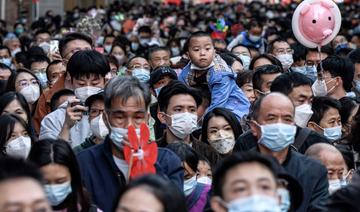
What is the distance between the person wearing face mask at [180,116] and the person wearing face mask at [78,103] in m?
0.64

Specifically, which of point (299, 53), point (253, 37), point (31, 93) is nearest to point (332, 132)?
point (31, 93)

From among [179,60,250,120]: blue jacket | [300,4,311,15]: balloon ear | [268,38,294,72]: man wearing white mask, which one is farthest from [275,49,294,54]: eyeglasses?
[179,60,250,120]: blue jacket

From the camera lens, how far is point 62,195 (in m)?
6.05

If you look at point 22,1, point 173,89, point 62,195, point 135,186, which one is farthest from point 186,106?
point 22,1

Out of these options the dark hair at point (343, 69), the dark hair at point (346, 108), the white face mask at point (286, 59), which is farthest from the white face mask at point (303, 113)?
the white face mask at point (286, 59)

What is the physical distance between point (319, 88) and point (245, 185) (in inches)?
214

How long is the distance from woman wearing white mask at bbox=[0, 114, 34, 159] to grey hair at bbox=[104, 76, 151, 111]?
1.26m

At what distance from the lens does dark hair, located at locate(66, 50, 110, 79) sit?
877 cm

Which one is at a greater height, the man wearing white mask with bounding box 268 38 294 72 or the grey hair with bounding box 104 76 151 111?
the man wearing white mask with bounding box 268 38 294 72

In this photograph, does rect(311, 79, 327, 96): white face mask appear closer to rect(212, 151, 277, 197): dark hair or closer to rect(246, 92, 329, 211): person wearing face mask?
rect(246, 92, 329, 211): person wearing face mask

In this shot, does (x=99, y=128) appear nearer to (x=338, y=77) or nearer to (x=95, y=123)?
(x=95, y=123)

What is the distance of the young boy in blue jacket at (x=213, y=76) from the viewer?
1020 cm

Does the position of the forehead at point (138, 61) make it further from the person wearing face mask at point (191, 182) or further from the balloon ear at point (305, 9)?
the person wearing face mask at point (191, 182)

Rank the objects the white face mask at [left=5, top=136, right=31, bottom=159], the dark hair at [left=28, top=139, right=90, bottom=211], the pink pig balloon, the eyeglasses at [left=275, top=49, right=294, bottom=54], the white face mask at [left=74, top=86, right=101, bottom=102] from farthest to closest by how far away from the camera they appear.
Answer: the eyeglasses at [left=275, top=49, right=294, bottom=54], the pink pig balloon, the white face mask at [left=74, top=86, right=101, bottom=102], the white face mask at [left=5, top=136, right=31, bottom=159], the dark hair at [left=28, top=139, right=90, bottom=211]
